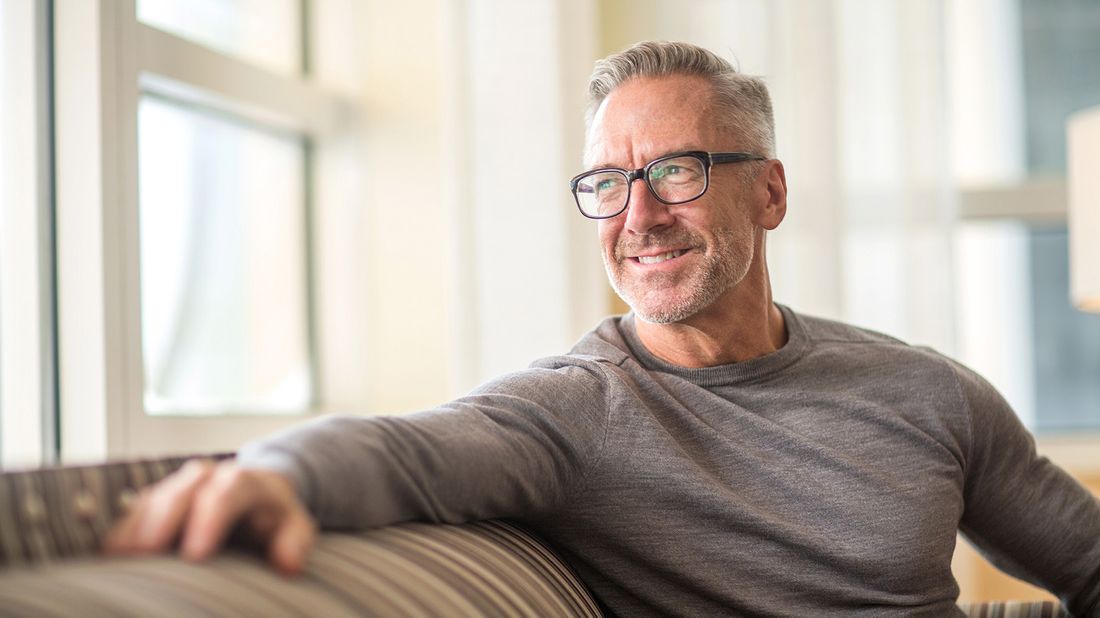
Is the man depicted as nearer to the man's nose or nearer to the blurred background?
the man's nose

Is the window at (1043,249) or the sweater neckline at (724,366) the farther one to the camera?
the window at (1043,249)

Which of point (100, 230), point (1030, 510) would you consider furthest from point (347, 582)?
point (100, 230)

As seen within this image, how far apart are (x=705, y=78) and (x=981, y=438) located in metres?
0.56

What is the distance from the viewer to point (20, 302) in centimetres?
190

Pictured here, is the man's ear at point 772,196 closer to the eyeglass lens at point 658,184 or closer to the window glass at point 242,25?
the eyeglass lens at point 658,184

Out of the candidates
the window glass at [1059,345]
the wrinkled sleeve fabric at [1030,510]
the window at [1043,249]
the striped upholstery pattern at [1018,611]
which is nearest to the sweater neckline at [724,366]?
the wrinkled sleeve fabric at [1030,510]

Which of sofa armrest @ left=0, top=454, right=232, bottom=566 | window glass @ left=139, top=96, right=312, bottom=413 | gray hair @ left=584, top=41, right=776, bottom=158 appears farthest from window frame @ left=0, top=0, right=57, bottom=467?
sofa armrest @ left=0, top=454, right=232, bottom=566

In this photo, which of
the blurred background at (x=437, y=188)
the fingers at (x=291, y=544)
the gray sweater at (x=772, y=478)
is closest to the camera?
the fingers at (x=291, y=544)

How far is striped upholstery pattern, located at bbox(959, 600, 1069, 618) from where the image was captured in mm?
1531

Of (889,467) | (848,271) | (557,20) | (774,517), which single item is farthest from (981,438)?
(557,20)

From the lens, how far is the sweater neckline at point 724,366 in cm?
143

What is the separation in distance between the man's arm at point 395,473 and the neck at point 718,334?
145mm

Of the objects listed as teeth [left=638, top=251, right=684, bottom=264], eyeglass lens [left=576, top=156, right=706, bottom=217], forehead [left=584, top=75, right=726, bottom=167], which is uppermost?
forehead [left=584, top=75, right=726, bottom=167]

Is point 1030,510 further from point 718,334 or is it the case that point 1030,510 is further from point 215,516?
point 215,516
